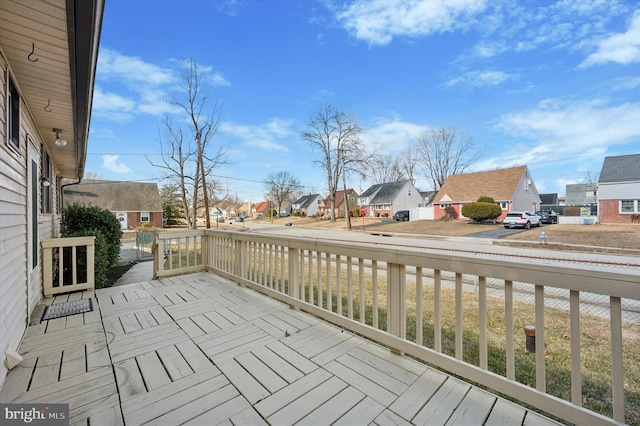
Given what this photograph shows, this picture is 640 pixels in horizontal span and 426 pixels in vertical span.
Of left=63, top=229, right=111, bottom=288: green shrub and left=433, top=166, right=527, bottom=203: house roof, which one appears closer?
left=63, top=229, right=111, bottom=288: green shrub

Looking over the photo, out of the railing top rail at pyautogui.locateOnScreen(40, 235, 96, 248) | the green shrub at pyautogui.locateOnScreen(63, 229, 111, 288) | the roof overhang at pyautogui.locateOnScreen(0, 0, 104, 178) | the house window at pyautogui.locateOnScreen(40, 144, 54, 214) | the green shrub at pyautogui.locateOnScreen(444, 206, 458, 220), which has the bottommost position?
the green shrub at pyautogui.locateOnScreen(63, 229, 111, 288)

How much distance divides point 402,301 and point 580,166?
47900 mm

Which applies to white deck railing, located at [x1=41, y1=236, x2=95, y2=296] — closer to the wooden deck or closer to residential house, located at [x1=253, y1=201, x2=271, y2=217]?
the wooden deck

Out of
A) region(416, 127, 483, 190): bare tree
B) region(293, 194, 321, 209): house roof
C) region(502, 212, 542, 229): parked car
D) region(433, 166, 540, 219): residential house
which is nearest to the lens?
region(502, 212, 542, 229): parked car

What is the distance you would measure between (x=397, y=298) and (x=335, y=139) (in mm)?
26587

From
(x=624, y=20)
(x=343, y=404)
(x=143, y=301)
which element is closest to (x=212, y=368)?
(x=343, y=404)

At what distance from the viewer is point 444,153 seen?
3434 centimetres

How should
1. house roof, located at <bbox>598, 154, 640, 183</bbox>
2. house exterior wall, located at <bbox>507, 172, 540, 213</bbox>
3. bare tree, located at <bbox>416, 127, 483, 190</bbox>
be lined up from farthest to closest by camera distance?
bare tree, located at <bbox>416, 127, 483, 190</bbox>
house exterior wall, located at <bbox>507, 172, 540, 213</bbox>
house roof, located at <bbox>598, 154, 640, 183</bbox>

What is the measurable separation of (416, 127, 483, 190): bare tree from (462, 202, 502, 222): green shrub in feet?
44.1

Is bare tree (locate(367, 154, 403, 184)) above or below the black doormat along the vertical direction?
above

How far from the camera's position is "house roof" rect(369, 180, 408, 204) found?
34472mm

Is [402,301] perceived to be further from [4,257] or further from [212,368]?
[4,257]

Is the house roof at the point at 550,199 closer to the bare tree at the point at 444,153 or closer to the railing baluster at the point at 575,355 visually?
the bare tree at the point at 444,153

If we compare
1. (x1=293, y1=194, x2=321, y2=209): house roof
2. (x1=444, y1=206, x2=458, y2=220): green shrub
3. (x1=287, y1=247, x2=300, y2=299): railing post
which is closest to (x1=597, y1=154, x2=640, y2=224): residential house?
(x1=444, y1=206, x2=458, y2=220): green shrub
